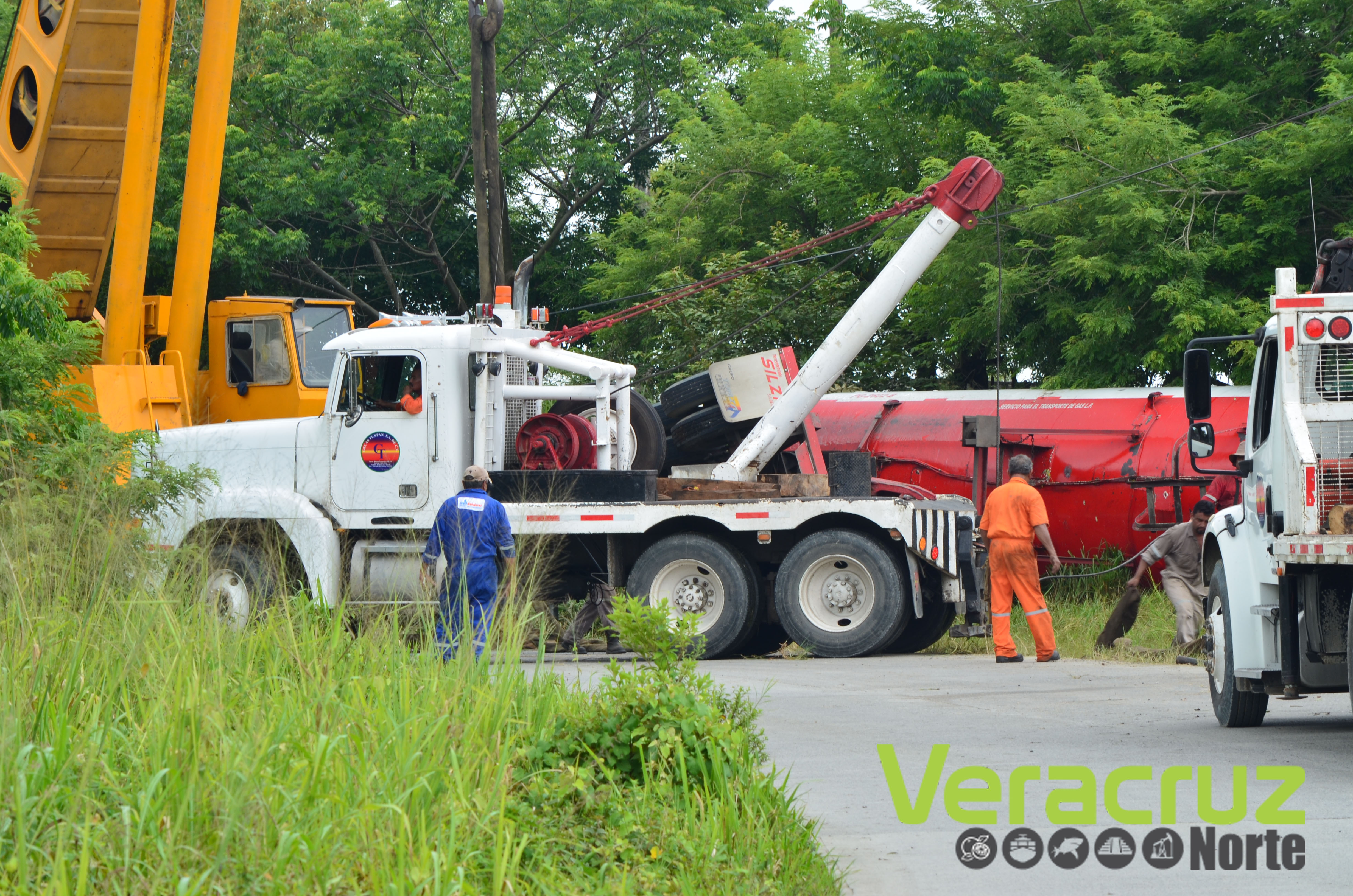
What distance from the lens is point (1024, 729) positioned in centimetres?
870

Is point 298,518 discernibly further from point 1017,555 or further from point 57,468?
point 1017,555

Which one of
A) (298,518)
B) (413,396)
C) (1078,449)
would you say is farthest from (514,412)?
(1078,449)

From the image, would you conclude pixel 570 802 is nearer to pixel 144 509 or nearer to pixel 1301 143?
pixel 144 509

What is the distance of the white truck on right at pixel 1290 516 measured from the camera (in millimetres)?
7504

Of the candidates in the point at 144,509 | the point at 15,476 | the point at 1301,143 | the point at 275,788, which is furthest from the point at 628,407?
the point at 275,788

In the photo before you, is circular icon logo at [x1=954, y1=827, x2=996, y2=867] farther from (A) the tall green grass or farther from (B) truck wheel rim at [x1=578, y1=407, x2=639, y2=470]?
(B) truck wheel rim at [x1=578, y1=407, x2=639, y2=470]

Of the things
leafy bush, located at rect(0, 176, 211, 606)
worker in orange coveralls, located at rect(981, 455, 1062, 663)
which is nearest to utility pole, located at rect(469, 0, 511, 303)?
leafy bush, located at rect(0, 176, 211, 606)

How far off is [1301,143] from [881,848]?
14.5 metres

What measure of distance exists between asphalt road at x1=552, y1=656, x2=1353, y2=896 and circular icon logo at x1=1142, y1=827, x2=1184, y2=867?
0.02 metres

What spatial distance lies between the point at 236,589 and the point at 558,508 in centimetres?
619

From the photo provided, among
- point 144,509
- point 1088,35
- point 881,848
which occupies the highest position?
point 1088,35

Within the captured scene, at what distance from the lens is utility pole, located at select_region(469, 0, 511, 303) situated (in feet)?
69.2

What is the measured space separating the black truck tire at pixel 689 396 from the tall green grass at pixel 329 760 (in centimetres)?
896

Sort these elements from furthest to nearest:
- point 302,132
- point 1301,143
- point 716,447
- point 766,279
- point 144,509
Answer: point 302,132 < point 766,279 < point 1301,143 < point 716,447 < point 144,509
